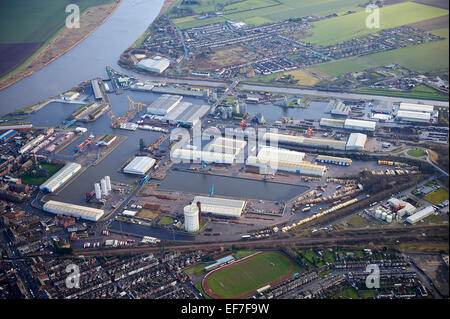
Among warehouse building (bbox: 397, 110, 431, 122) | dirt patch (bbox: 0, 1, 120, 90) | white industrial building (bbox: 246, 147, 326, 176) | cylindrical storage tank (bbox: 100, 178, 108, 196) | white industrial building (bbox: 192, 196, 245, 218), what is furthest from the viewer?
dirt patch (bbox: 0, 1, 120, 90)

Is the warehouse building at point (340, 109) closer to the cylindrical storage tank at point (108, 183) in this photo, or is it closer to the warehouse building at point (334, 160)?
the warehouse building at point (334, 160)

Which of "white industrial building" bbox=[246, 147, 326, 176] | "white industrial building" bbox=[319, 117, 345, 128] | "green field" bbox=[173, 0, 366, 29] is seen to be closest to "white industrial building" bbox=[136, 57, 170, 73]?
"green field" bbox=[173, 0, 366, 29]

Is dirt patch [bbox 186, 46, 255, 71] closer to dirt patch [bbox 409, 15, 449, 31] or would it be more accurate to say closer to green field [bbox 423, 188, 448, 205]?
dirt patch [bbox 409, 15, 449, 31]

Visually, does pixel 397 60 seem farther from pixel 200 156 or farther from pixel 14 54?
pixel 14 54

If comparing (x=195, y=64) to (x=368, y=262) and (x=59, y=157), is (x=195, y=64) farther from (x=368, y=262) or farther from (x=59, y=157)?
(x=368, y=262)

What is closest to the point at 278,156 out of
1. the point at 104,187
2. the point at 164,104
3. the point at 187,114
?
the point at 187,114

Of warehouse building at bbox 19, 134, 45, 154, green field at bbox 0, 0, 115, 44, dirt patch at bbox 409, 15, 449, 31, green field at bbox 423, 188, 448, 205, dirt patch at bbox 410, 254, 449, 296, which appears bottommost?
dirt patch at bbox 410, 254, 449, 296
